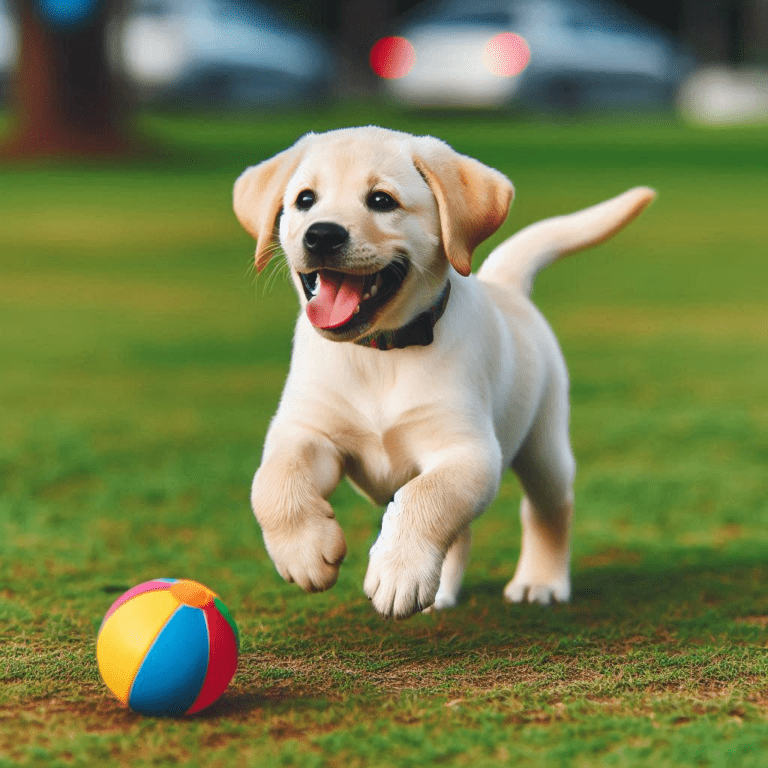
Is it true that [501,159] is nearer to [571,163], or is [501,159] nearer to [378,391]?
[571,163]

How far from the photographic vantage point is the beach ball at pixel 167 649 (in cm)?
321

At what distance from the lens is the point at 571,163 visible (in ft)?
63.3

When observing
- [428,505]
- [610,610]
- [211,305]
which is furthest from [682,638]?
[211,305]

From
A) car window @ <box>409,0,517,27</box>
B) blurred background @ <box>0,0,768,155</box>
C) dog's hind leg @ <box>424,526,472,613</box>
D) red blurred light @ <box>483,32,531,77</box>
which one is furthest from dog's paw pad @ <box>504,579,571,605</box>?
car window @ <box>409,0,517,27</box>

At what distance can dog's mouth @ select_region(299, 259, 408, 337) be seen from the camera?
3562mm

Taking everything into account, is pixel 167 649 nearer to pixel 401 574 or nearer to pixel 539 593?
pixel 401 574

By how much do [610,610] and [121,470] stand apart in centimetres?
267

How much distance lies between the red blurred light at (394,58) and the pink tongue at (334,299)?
2518cm

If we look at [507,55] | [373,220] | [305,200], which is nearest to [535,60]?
[507,55]

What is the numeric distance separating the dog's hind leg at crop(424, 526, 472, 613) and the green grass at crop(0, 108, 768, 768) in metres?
0.08

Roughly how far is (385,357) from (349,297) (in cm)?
22

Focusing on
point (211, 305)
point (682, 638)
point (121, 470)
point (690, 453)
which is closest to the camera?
point (682, 638)

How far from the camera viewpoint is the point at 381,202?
3652 mm

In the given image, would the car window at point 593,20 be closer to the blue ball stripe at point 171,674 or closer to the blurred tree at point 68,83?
the blurred tree at point 68,83
